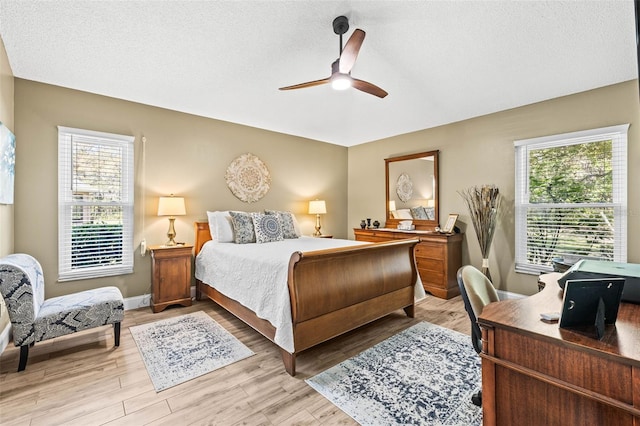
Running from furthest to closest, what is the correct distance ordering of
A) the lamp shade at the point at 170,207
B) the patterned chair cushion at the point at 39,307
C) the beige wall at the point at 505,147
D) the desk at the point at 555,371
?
the lamp shade at the point at 170,207, the beige wall at the point at 505,147, the patterned chair cushion at the point at 39,307, the desk at the point at 555,371

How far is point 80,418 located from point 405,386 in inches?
83.9

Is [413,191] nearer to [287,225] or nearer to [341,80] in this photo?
[287,225]

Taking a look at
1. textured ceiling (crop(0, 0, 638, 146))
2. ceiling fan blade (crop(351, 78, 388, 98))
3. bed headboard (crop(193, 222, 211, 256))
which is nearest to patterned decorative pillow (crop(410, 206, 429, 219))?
textured ceiling (crop(0, 0, 638, 146))

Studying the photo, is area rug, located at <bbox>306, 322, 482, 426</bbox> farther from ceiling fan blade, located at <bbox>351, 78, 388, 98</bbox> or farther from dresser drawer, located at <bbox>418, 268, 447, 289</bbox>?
ceiling fan blade, located at <bbox>351, 78, 388, 98</bbox>

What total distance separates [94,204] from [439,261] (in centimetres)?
462

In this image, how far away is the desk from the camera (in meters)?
0.87

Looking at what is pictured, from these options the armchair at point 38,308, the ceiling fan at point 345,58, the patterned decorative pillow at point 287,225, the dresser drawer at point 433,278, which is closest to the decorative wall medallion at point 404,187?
the dresser drawer at point 433,278

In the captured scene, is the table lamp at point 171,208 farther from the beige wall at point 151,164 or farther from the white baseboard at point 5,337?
the white baseboard at point 5,337

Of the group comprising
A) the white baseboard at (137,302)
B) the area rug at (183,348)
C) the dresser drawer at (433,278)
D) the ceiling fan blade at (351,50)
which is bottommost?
the area rug at (183,348)

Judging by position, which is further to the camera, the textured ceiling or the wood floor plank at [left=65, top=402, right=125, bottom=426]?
the textured ceiling

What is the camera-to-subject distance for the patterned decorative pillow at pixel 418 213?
502cm

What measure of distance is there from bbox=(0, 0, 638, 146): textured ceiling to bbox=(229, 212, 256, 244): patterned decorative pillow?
1.52 meters

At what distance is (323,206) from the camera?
17.9ft

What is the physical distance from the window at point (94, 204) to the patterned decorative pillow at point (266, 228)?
1.59m
